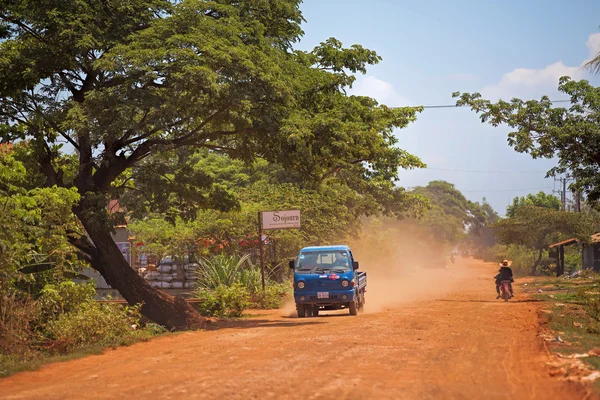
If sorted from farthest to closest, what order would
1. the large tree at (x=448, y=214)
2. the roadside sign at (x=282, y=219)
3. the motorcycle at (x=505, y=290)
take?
the large tree at (x=448, y=214), the motorcycle at (x=505, y=290), the roadside sign at (x=282, y=219)

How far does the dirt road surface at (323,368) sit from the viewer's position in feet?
27.7

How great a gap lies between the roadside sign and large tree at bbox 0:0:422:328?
2.77 m

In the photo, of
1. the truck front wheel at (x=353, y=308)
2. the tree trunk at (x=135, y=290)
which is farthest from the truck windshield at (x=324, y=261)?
the tree trunk at (x=135, y=290)

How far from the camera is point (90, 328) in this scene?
1454 cm

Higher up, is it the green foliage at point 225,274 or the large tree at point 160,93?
the large tree at point 160,93

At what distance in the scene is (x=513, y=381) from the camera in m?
8.98

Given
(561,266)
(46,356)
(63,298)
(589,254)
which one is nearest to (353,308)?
(63,298)

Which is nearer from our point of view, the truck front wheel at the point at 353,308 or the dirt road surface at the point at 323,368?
the dirt road surface at the point at 323,368

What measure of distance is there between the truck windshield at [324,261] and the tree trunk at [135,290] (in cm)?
330

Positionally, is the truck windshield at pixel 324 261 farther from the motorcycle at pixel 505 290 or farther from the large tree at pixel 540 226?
the large tree at pixel 540 226

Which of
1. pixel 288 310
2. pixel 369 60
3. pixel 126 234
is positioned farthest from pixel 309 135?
pixel 126 234

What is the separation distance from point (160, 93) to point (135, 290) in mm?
5923

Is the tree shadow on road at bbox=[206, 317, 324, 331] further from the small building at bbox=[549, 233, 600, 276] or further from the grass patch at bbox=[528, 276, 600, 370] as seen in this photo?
the small building at bbox=[549, 233, 600, 276]

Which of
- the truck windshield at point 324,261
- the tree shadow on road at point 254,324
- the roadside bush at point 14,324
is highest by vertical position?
the truck windshield at point 324,261
